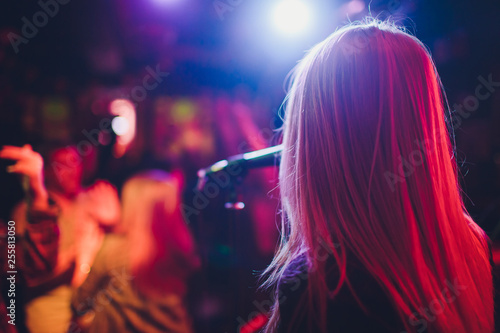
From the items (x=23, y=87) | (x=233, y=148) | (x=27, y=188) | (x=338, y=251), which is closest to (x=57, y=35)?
(x=23, y=87)

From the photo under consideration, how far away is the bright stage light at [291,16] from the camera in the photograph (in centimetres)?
200

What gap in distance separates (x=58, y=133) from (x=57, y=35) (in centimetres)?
57

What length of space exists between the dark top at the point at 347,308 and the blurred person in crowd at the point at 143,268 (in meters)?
1.69

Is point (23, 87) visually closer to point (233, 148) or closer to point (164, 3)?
point (164, 3)

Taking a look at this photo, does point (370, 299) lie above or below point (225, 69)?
below

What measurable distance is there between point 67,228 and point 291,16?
1.95 metres

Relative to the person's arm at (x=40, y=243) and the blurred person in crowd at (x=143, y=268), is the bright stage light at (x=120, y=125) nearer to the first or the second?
the blurred person in crowd at (x=143, y=268)

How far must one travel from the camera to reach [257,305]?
83.7 inches

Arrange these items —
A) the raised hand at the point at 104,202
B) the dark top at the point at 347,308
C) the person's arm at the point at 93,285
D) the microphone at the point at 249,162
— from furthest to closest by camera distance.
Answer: the raised hand at the point at 104,202 → the person's arm at the point at 93,285 → the microphone at the point at 249,162 → the dark top at the point at 347,308

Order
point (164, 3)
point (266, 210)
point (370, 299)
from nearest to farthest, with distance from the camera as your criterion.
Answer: point (370, 299)
point (164, 3)
point (266, 210)

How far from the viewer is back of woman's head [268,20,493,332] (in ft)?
1.65

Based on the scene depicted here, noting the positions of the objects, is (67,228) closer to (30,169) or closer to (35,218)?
(35,218)

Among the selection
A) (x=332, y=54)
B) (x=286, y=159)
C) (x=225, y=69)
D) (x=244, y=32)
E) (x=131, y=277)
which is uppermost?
(x=244, y=32)

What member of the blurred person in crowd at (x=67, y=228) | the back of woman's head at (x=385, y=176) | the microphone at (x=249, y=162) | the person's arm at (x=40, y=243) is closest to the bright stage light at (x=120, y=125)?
the blurred person in crowd at (x=67, y=228)
